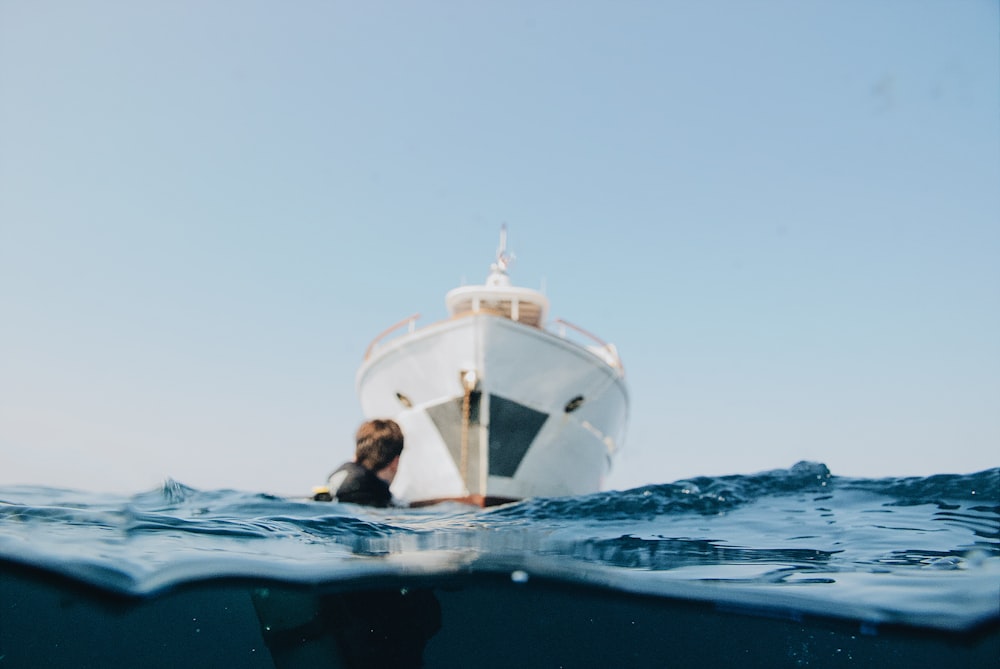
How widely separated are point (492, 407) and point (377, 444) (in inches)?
310

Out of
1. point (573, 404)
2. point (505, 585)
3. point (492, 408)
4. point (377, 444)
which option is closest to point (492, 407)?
point (492, 408)

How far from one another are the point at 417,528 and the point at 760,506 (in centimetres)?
395

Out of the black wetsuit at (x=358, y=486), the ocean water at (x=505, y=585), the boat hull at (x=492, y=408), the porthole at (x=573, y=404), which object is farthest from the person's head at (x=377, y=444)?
the porthole at (x=573, y=404)

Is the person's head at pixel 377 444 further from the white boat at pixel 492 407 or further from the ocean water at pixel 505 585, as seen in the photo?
the white boat at pixel 492 407

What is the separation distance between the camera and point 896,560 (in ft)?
15.3

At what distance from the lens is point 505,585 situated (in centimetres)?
522

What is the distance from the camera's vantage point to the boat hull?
14.1 metres

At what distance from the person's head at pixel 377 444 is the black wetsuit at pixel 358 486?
103 millimetres

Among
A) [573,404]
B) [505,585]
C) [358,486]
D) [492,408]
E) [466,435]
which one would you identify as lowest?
[505,585]

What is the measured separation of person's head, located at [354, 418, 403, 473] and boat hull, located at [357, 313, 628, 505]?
7.43m

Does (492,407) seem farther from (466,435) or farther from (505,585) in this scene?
(505,585)

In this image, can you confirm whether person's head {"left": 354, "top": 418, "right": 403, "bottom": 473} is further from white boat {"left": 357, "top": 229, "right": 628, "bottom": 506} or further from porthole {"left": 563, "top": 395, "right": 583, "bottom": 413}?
porthole {"left": 563, "top": 395, "right": 583, "bottom": 413}

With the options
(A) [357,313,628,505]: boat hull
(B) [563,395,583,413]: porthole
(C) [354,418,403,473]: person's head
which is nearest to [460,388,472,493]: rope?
(A) [357,313,628,505]: boat hull

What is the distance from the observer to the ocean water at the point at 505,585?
14.5 ft
